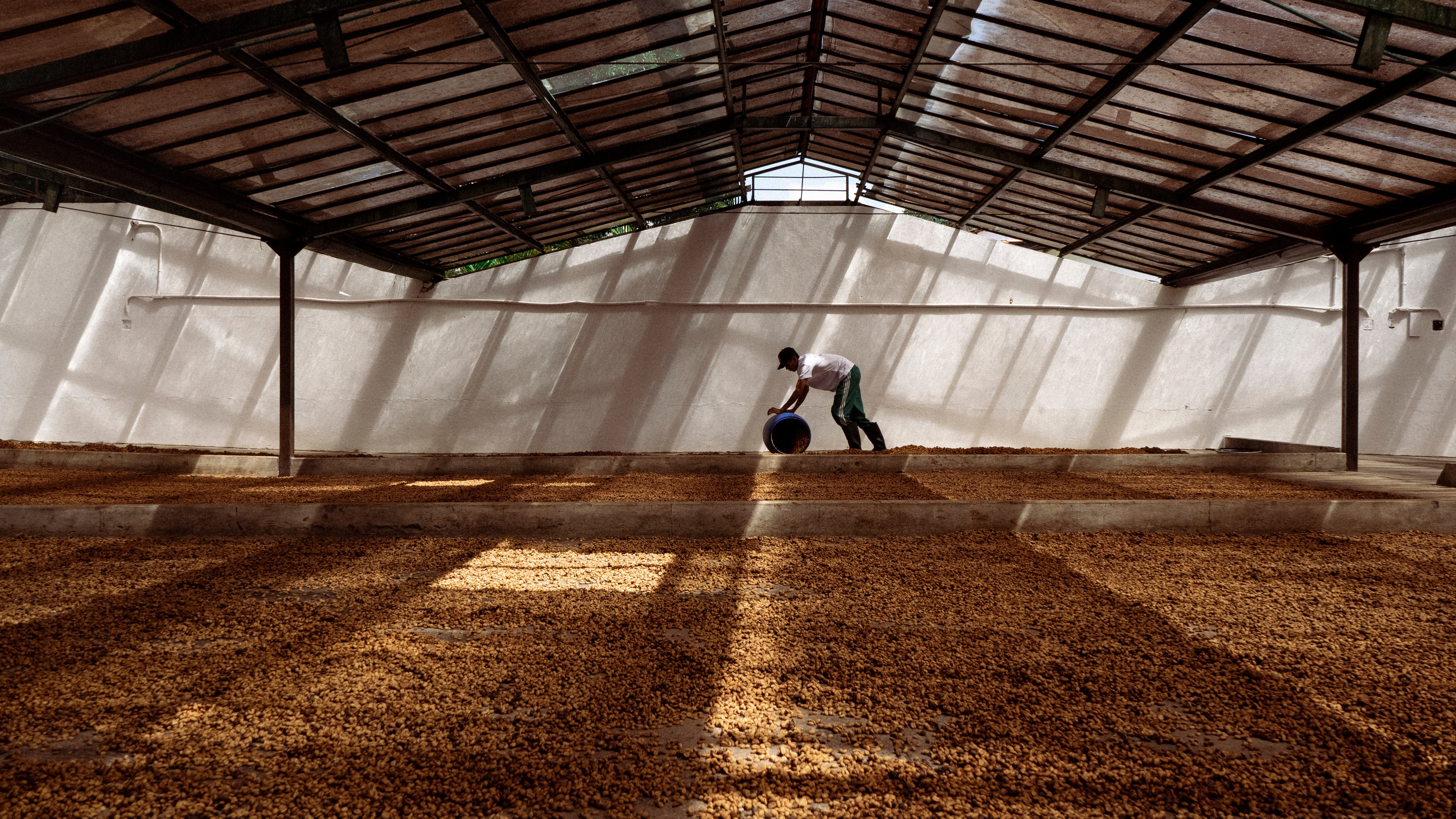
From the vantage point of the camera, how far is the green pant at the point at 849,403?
26.5 feet

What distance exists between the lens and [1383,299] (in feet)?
32.5

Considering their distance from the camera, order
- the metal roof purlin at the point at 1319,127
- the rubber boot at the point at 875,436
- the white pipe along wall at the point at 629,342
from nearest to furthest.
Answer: the metal roof purlin at the point at 1319,127 < the rubber boot at the point at 875,436 < the white pipe along wall at the point at 629,342

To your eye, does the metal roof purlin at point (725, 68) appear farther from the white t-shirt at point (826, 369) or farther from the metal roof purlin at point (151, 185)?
the metal roof purlin at point (151, 185)

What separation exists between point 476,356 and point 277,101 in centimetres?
576

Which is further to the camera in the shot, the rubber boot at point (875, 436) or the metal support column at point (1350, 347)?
the rubber boot at point (875, 436)

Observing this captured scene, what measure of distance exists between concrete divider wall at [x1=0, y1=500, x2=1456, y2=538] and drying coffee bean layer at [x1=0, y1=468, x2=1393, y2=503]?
17.4 inches

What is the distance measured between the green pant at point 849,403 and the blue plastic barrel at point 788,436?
0.48 metres

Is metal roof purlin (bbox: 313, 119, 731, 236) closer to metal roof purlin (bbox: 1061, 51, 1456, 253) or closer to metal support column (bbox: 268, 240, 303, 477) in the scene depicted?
metal support column (bbox: 268, 240, 303, 477)

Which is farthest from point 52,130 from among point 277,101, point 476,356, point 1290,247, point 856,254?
point 1290,247

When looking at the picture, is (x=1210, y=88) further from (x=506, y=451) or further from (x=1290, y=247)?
(x=506, y=451)

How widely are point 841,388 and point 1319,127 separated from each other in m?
4.55

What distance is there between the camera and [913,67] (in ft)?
22.4

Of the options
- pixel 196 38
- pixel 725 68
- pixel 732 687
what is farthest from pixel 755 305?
pixel 732 687

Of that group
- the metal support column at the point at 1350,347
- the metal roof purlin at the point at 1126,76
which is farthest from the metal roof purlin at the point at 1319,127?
the metal support column at the point at 1350,347
